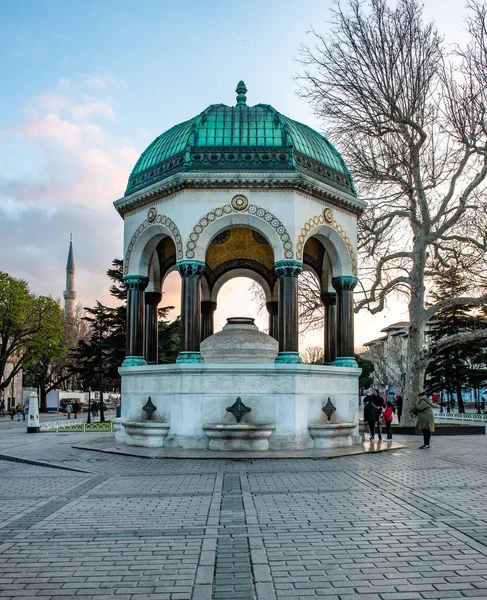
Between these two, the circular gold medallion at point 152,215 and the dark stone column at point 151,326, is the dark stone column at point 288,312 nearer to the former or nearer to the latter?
the circular gold medallion at point 152,215

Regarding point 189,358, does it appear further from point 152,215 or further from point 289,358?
point 152,215

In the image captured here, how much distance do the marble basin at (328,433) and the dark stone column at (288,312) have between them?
1574 mm

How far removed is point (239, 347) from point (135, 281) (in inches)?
132

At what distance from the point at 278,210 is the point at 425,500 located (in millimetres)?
8736

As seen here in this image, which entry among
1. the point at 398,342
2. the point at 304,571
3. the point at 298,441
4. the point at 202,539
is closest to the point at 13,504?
the point at 202,539

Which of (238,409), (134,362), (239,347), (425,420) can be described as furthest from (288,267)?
(425,420)

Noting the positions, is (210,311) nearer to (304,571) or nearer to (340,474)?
(340,474)

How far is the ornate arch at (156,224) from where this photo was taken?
15.6 m

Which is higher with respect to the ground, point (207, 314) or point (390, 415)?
point (207, 314)

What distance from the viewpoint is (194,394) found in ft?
47.4

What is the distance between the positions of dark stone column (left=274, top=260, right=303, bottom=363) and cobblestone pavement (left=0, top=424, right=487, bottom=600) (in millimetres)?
3586

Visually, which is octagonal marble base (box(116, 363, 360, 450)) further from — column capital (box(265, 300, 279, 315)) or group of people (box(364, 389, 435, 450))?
column capital (box(265, 300, 279, 315))

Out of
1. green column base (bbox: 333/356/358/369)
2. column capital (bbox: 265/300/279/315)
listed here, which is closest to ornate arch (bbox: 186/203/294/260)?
green column base (bbox: 333/356/358/369)

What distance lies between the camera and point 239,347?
16.2m
